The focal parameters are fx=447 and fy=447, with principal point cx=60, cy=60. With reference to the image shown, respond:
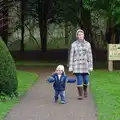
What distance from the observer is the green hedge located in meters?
10.7

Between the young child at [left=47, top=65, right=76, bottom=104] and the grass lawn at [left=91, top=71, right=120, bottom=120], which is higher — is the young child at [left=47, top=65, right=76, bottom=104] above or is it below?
above

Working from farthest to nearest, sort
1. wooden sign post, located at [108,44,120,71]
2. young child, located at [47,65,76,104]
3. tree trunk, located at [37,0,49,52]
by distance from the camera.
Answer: tree trunk, located at [37,0,49,52] < wooden sign post, located at [108,44,120,71] < young child, located at [47,65,76,104]

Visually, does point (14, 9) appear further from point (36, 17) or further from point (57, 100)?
point (57, 100)

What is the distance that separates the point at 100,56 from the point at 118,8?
14363 mm

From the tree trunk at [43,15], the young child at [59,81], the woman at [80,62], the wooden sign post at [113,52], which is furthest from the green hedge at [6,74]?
the tree trunk at [43,15]

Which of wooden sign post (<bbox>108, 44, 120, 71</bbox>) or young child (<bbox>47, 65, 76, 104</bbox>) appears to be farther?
wooden sign post (<bbox>108, 44, 120, 71</bbox>)

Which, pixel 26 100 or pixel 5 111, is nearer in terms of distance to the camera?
pixel 5 111

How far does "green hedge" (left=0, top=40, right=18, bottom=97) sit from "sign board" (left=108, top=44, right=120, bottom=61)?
1086 centimetres

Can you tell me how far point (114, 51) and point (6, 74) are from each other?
37.2 feet

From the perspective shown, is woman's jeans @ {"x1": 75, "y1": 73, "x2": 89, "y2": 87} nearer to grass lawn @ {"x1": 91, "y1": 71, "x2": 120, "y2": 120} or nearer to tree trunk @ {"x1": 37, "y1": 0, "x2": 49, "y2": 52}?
grass lawn @ {"x1": 91, "y1": 71, "x2": 120, "y2": 120}

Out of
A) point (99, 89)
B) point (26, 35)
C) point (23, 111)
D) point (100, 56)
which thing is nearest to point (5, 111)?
point (23, 111)

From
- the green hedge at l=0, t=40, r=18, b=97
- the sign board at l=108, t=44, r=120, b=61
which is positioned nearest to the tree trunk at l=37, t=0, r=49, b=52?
the sign board at l=108, t=44, r=120, b=61

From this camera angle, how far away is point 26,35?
44.1 metres

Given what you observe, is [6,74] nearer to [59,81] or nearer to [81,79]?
[59,81]
